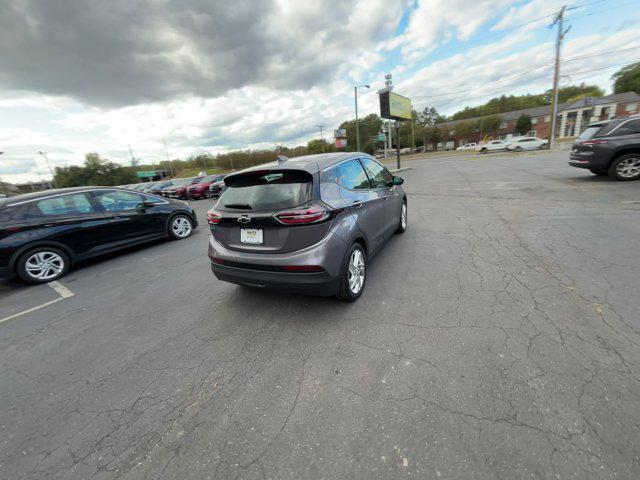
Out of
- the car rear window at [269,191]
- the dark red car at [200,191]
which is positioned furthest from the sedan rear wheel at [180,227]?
the dark red car at [200,191]

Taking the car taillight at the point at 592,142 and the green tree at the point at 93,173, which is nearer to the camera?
the car taillight at the point at 592,142

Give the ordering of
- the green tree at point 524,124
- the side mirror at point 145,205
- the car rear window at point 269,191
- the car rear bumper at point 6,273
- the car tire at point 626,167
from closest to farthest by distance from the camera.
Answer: the car rear window at point 269,191, the car rear bumper at point 6,273, the side mirror at point 145,205, the car tire at point 626,167, the green tree at point 524,124

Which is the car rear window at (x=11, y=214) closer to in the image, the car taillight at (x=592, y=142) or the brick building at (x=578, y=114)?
the car taillight at (x=592, y=142)

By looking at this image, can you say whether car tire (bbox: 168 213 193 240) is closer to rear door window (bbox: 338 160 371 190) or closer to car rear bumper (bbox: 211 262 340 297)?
car rear bumper (bbox: 211 262 340 297)

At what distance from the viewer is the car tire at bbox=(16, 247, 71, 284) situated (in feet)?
15.4

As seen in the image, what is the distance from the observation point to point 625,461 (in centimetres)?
145

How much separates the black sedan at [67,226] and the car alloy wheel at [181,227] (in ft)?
0.97

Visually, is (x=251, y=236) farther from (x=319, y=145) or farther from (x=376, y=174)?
(x=319, y=145)

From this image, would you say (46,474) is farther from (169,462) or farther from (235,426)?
(235,426)

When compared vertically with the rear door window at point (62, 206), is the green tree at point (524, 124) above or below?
above

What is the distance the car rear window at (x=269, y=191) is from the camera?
283cm

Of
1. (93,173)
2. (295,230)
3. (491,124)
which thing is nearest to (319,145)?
(491,124)

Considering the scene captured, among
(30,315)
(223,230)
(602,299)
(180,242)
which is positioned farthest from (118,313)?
(602,299)

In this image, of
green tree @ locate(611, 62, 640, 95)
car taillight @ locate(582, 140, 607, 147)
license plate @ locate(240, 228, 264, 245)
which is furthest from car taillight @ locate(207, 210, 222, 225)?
green tree @ locate(611, 62, 640, 95)
